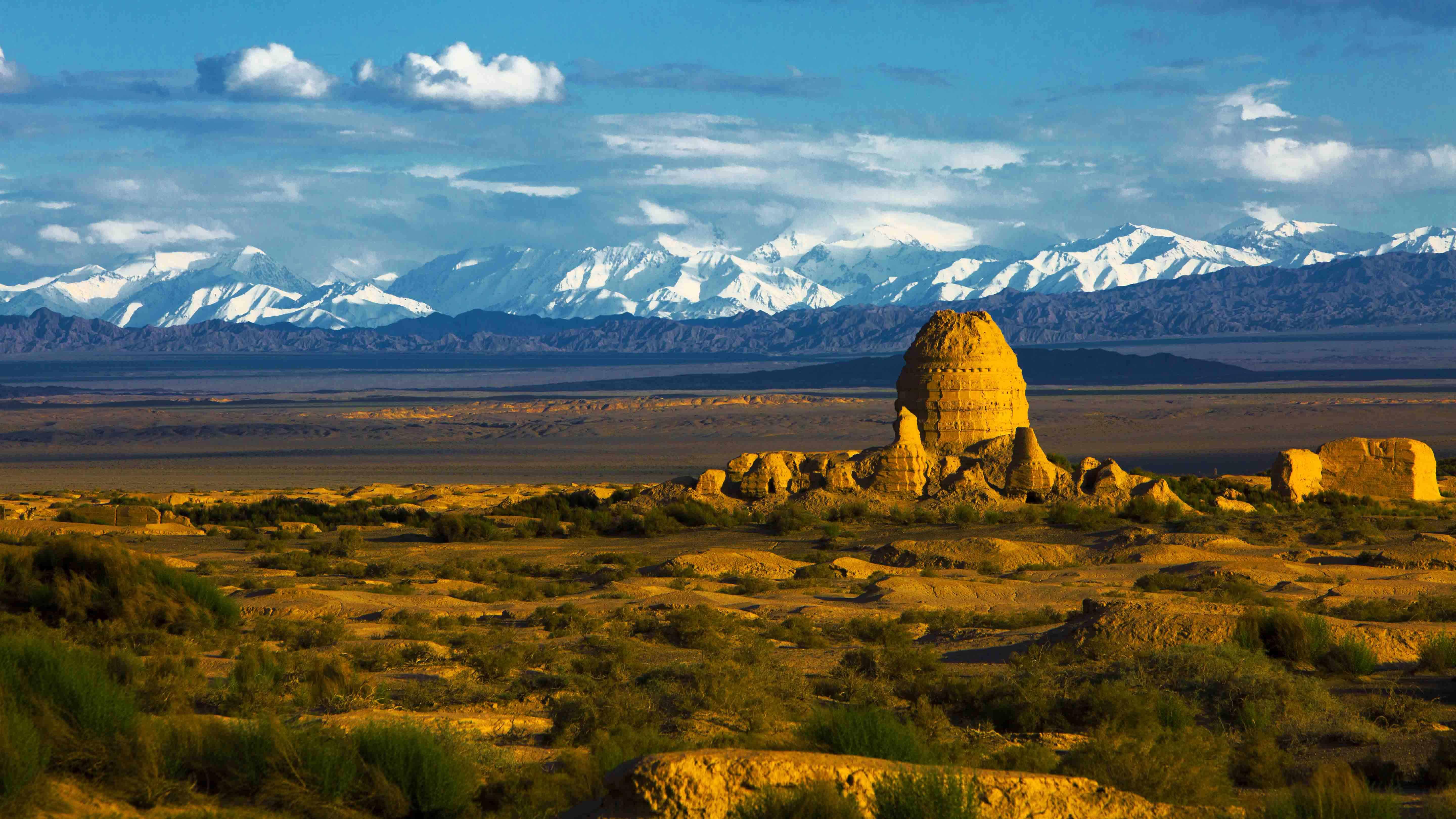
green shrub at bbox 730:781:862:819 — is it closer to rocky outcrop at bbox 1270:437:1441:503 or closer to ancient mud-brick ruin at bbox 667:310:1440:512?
ancient mud-brick ruin at bbox 667:310:1440:512

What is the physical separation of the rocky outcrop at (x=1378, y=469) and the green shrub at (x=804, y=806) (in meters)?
27.9

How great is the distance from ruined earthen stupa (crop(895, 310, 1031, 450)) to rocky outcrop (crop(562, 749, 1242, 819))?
23.9 meters

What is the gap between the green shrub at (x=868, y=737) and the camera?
7.69 meters

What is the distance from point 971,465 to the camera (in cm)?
2978

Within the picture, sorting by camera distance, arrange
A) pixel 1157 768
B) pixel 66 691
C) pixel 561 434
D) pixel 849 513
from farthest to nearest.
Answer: pixel 561 434
pixel 849 513
pixel 66 691
pixel 1157 768

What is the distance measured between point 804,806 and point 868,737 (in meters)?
1.31

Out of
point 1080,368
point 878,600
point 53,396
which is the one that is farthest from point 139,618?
point 1080,368

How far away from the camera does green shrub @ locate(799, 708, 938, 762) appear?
769 cm

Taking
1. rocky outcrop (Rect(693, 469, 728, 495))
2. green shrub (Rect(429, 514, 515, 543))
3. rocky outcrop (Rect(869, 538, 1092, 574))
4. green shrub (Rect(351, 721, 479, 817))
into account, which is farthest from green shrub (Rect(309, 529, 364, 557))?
green shrub (Rect(351, 721, 479, 817))

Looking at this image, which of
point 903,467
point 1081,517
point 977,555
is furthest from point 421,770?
point 903,467

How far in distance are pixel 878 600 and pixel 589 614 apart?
3.93 m

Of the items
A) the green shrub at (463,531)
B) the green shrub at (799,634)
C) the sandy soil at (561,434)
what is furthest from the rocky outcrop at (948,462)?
the sandy soil at (561,434)

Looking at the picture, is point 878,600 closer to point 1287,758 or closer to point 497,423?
point 1287,758

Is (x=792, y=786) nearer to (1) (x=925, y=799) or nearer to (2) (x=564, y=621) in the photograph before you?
(1) (x=925, y=799)
